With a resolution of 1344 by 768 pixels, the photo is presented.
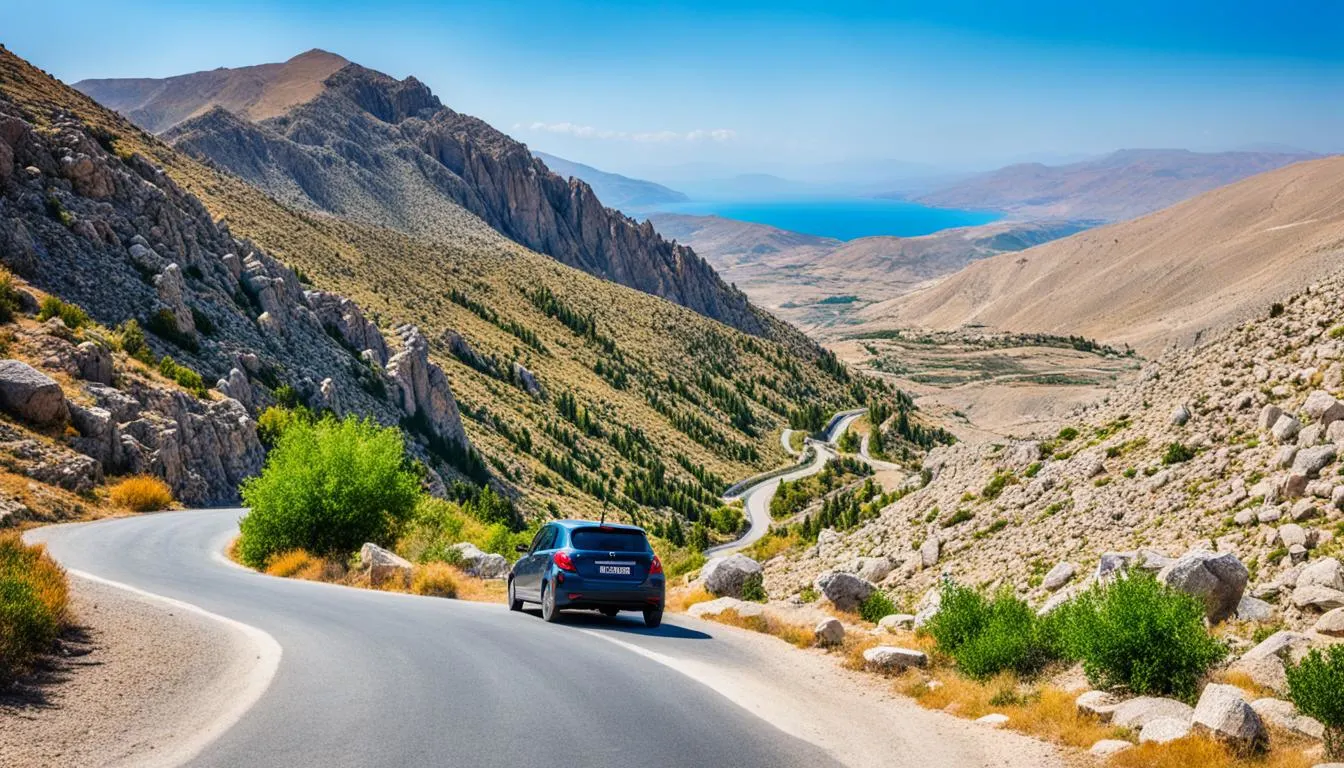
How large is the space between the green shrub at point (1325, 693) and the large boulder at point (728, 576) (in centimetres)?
1669

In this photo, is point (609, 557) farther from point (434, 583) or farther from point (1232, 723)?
point (1232, 723)

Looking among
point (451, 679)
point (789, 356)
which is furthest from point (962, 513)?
point (789, 356)

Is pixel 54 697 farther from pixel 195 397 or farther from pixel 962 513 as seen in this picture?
pixel 195 397

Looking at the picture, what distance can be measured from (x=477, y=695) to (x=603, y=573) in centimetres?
705

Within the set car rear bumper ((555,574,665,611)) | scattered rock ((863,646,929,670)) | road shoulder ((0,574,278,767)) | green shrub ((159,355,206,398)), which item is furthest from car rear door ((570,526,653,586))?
green shrub ((159,355,206,398))

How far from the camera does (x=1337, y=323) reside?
22.6m

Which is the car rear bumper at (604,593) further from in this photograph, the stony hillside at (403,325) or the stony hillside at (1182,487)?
the stony hillside at (403,325)

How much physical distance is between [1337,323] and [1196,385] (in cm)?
421

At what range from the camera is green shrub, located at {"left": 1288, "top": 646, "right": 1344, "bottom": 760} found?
845 centimetres

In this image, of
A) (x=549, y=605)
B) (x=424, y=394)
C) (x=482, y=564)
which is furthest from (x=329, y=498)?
(x=424, y=394)

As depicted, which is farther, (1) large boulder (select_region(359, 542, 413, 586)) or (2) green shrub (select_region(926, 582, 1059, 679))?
(1) large boulder (select_region(359, 542, 413, 586))

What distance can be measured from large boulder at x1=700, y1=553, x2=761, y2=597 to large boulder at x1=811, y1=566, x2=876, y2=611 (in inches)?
158

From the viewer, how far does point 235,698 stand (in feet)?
33.2

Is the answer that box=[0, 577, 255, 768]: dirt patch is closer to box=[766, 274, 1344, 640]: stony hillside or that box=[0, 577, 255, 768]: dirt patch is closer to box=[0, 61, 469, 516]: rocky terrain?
box=[766, 274, 1344, 640]: stony hillside
